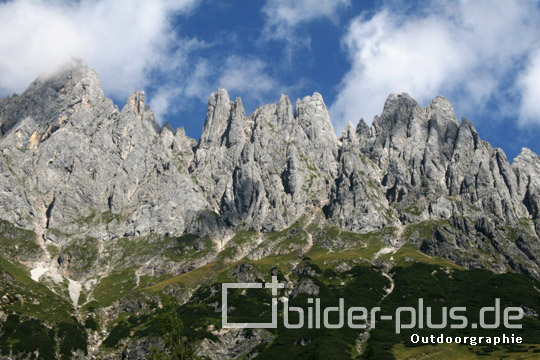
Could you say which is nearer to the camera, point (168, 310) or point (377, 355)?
point (168, 310)

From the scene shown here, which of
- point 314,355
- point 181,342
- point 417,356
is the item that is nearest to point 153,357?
point 181,342

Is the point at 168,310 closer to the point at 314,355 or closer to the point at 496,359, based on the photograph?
the point at 314,355

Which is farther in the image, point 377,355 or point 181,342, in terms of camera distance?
point 377,355

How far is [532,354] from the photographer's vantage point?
176m

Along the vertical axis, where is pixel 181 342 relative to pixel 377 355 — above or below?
above

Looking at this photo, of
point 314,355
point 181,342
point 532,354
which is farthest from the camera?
point 314,355

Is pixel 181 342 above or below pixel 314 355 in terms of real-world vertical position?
above

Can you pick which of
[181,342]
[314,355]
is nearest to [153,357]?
[181,342]

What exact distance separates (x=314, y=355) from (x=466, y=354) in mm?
56779

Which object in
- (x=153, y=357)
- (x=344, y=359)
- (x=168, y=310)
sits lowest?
(x=344, y=359)

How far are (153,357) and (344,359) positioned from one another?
157 metres

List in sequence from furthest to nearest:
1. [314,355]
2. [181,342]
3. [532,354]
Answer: [314,355] → [532,354] → [181,342]

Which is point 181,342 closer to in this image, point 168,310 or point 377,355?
point 168,310

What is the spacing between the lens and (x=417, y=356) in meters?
194
